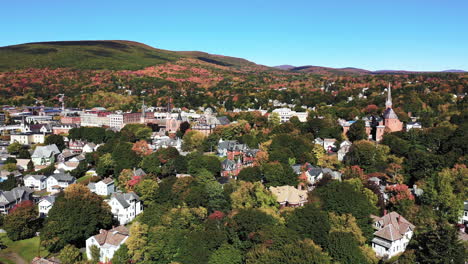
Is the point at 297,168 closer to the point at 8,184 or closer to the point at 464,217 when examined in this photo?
the point at 464,217

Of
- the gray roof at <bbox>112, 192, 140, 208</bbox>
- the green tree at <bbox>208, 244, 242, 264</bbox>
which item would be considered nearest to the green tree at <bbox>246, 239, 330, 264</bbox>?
the green tree at <bbox>208, 244, 242, 264</bbox>

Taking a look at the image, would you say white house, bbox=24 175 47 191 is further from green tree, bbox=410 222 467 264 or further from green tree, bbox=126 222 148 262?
green tree, bbox=410 222 467 264

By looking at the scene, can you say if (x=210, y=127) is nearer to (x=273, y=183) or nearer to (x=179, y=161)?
(x=179, y=161)

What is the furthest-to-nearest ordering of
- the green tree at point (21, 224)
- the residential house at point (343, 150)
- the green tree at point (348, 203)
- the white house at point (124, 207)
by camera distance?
the residential house at point (343, 150) → the white house at point (124, 207) → the green tree at point (21, 224) → the green tree at point (348, 203)

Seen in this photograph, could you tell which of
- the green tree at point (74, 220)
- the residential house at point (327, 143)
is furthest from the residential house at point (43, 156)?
the residential house at point (327, 143)

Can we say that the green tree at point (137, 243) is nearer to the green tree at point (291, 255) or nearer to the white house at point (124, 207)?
the white house at point (124, 207)

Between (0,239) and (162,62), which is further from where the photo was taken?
(162,62)

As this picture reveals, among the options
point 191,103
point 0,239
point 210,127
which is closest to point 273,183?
point 0,239
